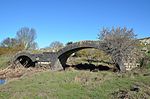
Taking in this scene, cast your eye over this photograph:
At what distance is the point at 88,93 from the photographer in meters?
12.4

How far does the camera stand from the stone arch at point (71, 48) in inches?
942

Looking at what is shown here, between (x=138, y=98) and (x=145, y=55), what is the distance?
12081 millimetres

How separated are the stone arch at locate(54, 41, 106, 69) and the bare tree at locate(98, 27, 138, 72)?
3.78 feet

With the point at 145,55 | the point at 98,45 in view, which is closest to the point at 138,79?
the point at 145,55

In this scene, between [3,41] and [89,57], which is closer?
[89,57]

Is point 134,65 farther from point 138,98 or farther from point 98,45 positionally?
point 138,98

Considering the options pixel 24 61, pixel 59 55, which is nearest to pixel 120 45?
pixel 59 55

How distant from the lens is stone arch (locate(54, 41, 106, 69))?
23.9 meters

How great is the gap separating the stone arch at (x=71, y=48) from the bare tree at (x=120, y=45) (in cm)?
115

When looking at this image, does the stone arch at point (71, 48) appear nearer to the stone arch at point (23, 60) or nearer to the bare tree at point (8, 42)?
the stone arch at point (23, 60)

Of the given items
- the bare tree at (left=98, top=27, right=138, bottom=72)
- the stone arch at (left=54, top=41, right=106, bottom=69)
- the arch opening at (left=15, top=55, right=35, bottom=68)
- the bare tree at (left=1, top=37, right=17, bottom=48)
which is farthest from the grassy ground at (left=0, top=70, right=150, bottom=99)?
the bare tree at (left=1, top=37, right=17, bottom=48)

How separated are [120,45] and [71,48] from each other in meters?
5.87

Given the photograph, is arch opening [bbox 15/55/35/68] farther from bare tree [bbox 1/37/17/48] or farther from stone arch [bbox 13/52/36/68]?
bare tree [bbox 1/37/17/48]

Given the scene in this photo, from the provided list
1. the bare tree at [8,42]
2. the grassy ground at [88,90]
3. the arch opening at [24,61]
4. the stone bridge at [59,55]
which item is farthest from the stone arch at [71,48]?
the bare tree at [8,42]
